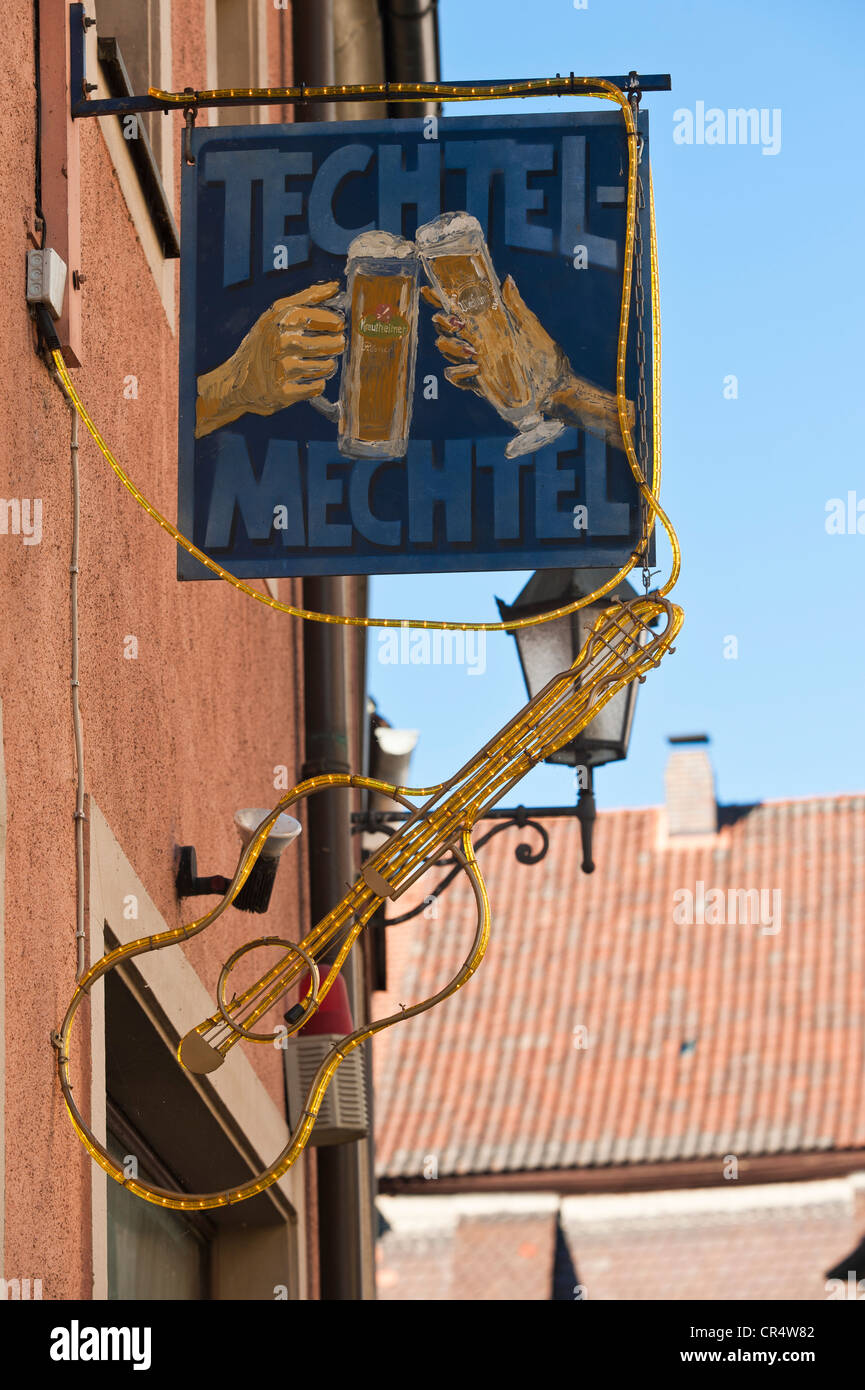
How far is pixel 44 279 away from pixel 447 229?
746mm

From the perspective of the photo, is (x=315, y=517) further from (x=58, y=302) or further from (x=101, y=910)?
(x=101, y=910)

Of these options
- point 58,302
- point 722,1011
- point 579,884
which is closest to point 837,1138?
point 722,1011

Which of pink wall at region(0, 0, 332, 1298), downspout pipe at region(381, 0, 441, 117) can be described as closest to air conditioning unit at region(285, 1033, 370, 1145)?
pink wall at region(0, 0, 332, 1298)

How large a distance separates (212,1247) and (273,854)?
2442 mm

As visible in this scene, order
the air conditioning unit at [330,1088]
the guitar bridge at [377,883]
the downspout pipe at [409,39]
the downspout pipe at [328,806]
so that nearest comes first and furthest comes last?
1. the guitar bridge at [377,883]
2. the air conditioning unit at [330,1088]
3. the downspout pipe at [328,806]
4. the downspout pipe at [409,39]

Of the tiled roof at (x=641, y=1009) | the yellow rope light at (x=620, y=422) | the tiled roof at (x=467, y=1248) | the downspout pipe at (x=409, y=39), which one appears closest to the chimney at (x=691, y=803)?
the tiled roof at (x=641, y=1009)

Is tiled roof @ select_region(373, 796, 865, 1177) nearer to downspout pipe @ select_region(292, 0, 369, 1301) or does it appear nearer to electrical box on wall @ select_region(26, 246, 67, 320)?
downspout pipe @ select_region(292, 0, 369, 1301)

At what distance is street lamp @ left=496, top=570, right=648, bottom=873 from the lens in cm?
615

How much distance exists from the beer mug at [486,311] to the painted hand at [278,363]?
0.20 m

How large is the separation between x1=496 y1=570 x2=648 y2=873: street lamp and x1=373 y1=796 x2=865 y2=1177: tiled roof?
13056 mm

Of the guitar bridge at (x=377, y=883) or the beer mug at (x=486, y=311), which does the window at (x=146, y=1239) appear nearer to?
the guitar bridge at (x=377, y=883)

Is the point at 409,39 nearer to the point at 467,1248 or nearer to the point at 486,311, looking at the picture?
the point at 486,311

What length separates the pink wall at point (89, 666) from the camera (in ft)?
9.39

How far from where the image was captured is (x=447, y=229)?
338cm
